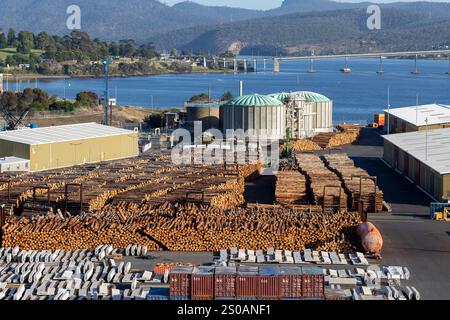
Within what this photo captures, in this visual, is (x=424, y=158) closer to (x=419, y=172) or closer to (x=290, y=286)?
(x=419, y=172)

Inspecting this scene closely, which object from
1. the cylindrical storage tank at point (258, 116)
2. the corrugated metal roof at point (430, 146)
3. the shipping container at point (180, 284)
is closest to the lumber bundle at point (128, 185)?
the corrugated metal roof at point (430, 146)

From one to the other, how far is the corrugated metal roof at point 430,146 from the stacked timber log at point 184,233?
15.6 ft

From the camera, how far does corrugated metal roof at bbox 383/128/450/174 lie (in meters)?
16.5

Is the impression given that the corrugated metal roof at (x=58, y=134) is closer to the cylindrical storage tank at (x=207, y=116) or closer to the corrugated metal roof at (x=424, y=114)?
the cylindrical storage tank at (x=207, y=116)

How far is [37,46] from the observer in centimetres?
10475

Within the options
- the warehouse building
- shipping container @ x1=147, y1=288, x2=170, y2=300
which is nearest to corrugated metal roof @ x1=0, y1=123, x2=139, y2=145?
the warehouse building

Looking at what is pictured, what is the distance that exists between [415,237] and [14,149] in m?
10.9

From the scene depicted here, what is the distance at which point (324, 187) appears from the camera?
46.1ft

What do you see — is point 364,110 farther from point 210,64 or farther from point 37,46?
point 210,64

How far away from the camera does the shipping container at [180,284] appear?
27.5 ft

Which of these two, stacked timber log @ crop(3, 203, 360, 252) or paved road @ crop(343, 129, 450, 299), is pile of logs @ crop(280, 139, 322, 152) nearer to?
paved road @ crop(343, 129, 450, 299)

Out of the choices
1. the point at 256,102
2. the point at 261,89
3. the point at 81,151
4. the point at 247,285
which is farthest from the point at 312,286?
the point at 261,89

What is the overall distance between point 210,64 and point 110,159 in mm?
102555
